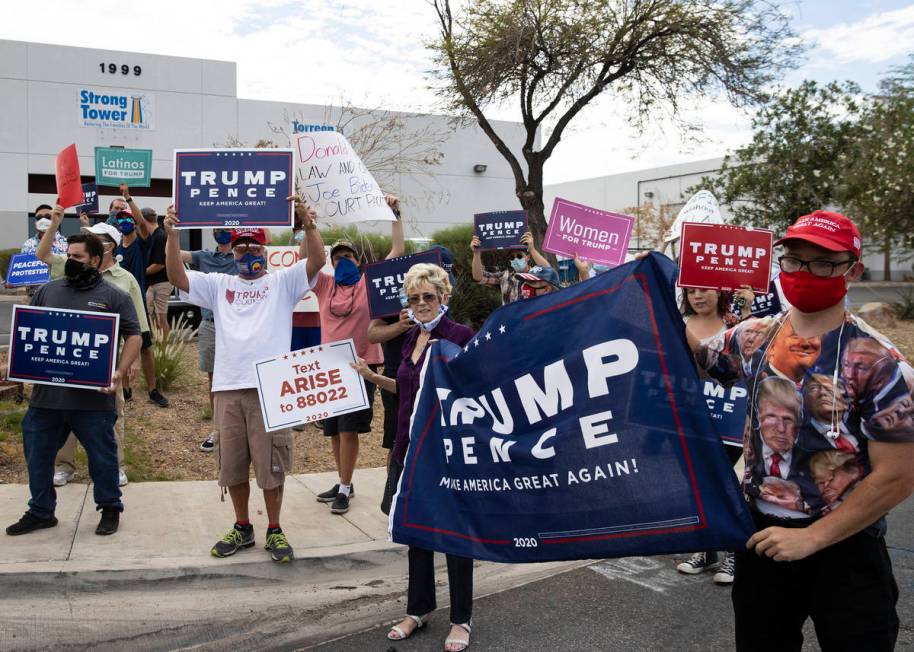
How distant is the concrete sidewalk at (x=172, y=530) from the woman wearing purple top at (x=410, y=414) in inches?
47.0

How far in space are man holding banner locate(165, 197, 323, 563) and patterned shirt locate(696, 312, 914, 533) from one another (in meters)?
3.28

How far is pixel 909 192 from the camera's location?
2261 centimetres

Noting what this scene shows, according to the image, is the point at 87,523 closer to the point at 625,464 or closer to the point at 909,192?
the point at 625,464

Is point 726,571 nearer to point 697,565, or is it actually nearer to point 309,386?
point 697,565

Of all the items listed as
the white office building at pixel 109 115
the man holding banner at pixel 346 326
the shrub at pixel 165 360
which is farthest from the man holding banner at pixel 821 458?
the white office building at pixel 109 115

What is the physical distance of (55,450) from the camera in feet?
19.0

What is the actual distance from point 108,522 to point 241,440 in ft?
3.72

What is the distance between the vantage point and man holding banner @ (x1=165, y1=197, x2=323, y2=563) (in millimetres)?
5426

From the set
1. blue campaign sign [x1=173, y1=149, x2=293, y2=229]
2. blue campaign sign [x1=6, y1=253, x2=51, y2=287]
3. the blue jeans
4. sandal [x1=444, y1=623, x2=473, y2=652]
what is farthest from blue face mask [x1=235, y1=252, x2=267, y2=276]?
blue campaign sign [x1=6, y1=253, x2=51, y2=287]

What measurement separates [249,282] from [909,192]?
2173 cm

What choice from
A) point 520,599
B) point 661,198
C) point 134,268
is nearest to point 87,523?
point 520,599

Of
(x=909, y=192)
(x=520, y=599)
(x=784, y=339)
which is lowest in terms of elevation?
(x=520, y=599)

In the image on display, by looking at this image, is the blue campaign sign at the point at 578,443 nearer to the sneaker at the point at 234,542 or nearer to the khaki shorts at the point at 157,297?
the sneaker at the point at 234,542

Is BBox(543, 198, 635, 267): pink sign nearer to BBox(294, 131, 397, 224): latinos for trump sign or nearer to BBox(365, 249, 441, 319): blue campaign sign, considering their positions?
BBox(294, 131, 397, 224): latinos for trump sign
